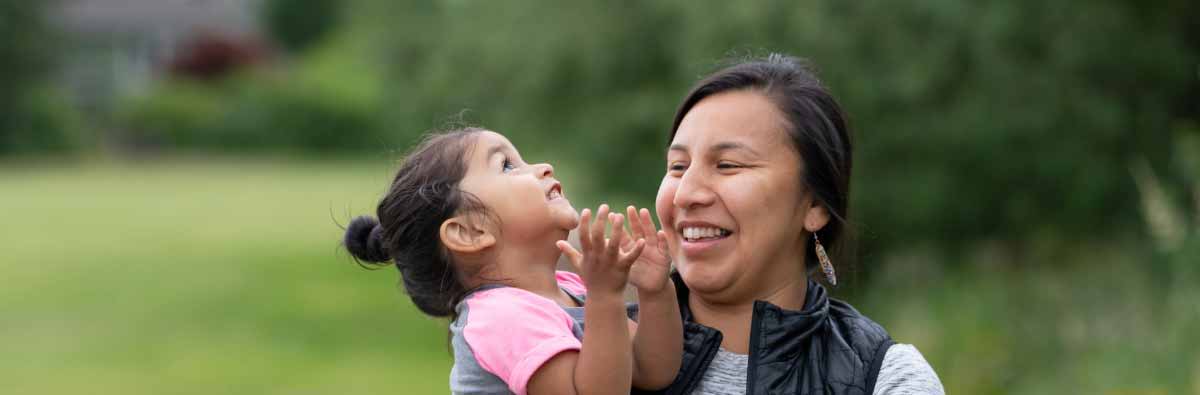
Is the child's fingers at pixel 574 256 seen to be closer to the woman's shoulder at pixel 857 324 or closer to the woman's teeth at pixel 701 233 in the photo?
the woman's teeth at pixel 701 233

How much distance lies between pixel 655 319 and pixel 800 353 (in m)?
0.26

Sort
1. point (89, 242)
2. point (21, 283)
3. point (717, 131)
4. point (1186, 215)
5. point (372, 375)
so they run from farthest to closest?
point (89, 242) < point (21, 283) < point (372, 375) < point (1186, 215) < point (717, 131)

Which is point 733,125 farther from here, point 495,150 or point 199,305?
point 199,305

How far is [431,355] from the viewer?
14.5 metres

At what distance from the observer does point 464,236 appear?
2707mm

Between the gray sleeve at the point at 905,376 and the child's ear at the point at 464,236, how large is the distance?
0.70 m

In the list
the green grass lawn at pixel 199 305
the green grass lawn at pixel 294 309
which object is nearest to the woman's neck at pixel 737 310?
the green grass lawn at pixel 294 309

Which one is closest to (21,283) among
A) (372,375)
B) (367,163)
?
(372,375)

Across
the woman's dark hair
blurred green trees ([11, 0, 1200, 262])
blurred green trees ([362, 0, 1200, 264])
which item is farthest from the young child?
blurred green trees ([362, 0, 1200, 264])

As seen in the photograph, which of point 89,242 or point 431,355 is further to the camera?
point 89,242

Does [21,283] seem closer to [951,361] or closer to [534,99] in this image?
[534,99]

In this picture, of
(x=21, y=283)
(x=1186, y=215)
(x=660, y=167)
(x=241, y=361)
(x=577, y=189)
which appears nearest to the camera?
(x=1186, y=215)

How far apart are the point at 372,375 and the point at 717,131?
11030 mm

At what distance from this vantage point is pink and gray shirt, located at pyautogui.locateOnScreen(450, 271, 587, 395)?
2.50 metres
